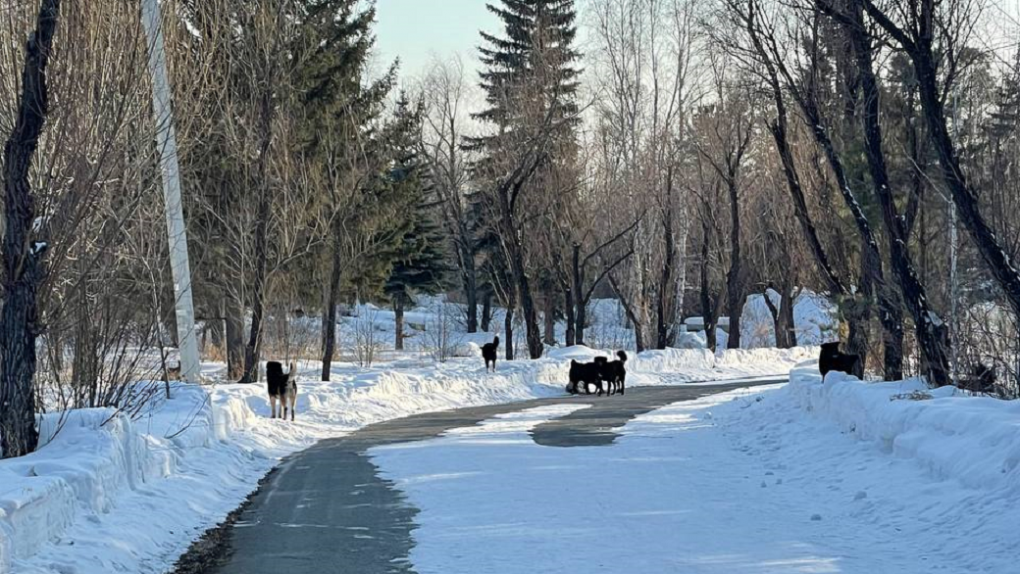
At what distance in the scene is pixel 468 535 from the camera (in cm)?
987

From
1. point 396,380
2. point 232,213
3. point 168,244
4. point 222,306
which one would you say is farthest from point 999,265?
point 222,306

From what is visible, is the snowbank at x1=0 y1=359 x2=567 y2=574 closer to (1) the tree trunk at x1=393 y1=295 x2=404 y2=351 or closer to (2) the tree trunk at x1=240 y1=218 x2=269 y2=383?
(2) the tree trunk at x1=240 y1=218 x2=269 y2=383

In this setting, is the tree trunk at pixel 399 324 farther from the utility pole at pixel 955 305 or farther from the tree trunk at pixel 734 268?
the utility pole at pixel 955 305

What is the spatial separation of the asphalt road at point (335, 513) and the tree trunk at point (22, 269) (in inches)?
90.4

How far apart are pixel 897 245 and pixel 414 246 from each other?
3402 centimetres

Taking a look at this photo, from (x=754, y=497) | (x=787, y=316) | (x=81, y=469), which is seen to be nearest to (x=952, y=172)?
(x=754, y=497)

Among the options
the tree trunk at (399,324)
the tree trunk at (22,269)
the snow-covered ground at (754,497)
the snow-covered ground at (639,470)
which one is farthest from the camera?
the tree trunk at (399,324)

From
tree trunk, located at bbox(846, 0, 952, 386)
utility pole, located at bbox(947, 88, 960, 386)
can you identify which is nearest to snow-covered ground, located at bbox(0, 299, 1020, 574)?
utility pole, located at bbox(947, 88, 960, 386)

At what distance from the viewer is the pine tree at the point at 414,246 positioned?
43188 millimetres

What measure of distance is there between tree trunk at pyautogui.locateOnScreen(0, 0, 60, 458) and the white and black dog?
1047 centimetres

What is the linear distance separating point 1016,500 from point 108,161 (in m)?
9.87

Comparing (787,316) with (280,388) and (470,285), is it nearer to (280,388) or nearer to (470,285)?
(470,285)

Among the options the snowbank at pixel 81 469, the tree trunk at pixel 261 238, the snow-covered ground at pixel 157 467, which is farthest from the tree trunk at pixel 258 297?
the snowbank at pixel 81 469

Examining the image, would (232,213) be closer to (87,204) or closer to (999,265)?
(87,204)
